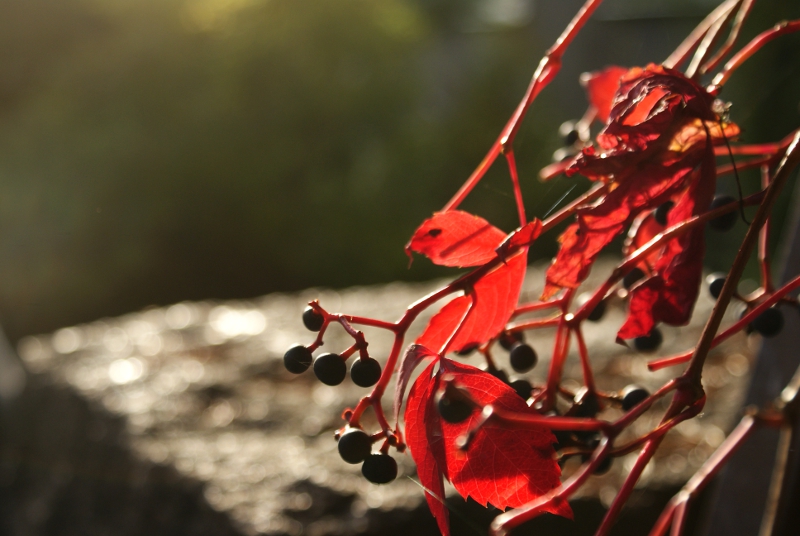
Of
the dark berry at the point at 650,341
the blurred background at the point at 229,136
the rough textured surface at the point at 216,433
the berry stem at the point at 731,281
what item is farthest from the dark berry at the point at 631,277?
the blurred background at the point at 229,136

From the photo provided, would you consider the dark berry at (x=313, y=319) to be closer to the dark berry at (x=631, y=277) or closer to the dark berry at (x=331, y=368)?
the dark berry at (x=331, y=368)

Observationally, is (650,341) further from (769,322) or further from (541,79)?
(541,79)

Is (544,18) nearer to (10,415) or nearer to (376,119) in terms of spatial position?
(376,119)

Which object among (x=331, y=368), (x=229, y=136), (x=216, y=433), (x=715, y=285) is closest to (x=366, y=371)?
(x=331, y=368)

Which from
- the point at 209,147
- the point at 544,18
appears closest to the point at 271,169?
the point at 209,147

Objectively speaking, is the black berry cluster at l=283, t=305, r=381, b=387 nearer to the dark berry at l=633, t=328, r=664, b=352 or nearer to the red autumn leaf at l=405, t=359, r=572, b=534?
the red autumn leaf at l=405, t=359, r=572, b=534
